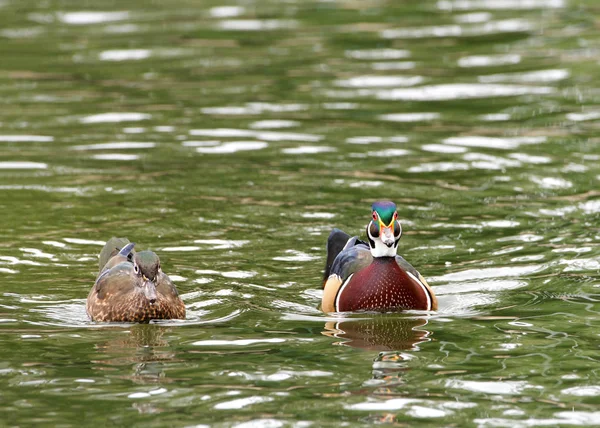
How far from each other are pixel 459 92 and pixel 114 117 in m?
5.83

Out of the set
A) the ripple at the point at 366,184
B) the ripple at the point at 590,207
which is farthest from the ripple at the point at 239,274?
the ripple at the point at 590,207

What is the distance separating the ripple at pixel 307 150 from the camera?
18.6 meters

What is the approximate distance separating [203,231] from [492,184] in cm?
409

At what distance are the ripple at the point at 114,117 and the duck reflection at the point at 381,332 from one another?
9.85 meters

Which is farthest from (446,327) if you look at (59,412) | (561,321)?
(59,412)

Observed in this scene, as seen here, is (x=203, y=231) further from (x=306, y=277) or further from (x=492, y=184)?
(x=492, y=184)

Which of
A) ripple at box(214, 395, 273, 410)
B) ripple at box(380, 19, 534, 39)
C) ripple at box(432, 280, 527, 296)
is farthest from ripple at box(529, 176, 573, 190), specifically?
ripple at box(380, 19, 534, 39)

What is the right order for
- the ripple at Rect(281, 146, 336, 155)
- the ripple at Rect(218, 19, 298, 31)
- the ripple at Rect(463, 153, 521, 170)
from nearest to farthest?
the ripple at Rect(463, 153, 521, 170)
the ripple at Rect(281, 146, 336, 155)
the ripple at Rect(218, 19, 298, 31)

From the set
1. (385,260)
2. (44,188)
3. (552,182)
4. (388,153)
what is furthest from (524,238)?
(44,188)

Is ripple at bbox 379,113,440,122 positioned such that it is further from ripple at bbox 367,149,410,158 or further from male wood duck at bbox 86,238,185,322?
male wood duck at bbox 86,238,185,322

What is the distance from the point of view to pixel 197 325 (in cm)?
1154

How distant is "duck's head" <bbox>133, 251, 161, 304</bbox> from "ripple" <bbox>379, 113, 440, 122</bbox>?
388 inches

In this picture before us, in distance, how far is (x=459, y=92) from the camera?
73.5ft

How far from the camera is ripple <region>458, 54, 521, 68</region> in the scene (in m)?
24.5
